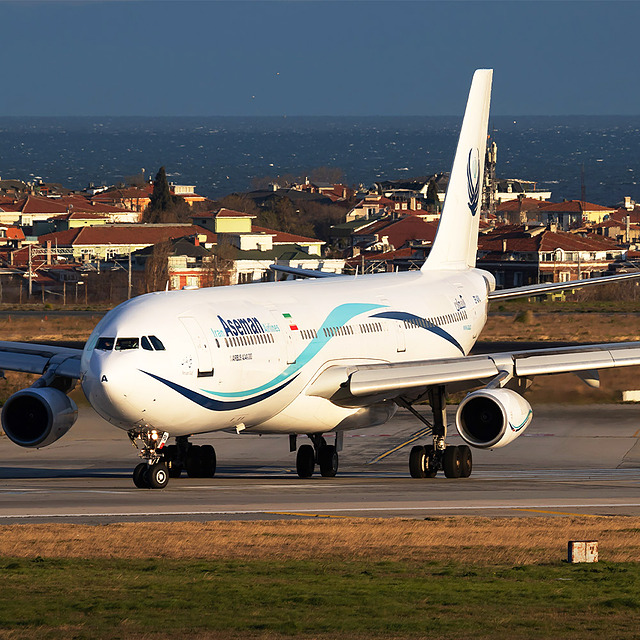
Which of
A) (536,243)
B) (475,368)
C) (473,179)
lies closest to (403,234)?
(536,243)

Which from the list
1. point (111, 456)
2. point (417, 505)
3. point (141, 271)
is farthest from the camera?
point (141, 271)

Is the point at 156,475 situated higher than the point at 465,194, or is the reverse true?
the point at 465,194

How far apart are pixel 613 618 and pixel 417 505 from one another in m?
11.7

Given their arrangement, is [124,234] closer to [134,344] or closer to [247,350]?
[247,350]

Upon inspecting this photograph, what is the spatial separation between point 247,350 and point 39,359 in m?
7.81

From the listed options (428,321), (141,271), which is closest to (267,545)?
(428,321)

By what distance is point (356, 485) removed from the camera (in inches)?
1321

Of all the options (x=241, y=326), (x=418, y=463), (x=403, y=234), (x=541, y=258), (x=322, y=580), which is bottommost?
(x=322, y=580)

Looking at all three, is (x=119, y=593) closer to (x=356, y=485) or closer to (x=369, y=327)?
(x=356, y=485)

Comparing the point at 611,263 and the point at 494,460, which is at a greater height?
the point at 611,263

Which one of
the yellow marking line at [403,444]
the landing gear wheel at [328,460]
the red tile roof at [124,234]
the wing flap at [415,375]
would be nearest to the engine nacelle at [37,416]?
the landing gear wheel at [328,460]

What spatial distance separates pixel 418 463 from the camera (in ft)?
119

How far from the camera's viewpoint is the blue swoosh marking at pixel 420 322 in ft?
130

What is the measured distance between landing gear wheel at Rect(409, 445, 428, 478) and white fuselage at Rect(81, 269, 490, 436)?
5.21 feet
